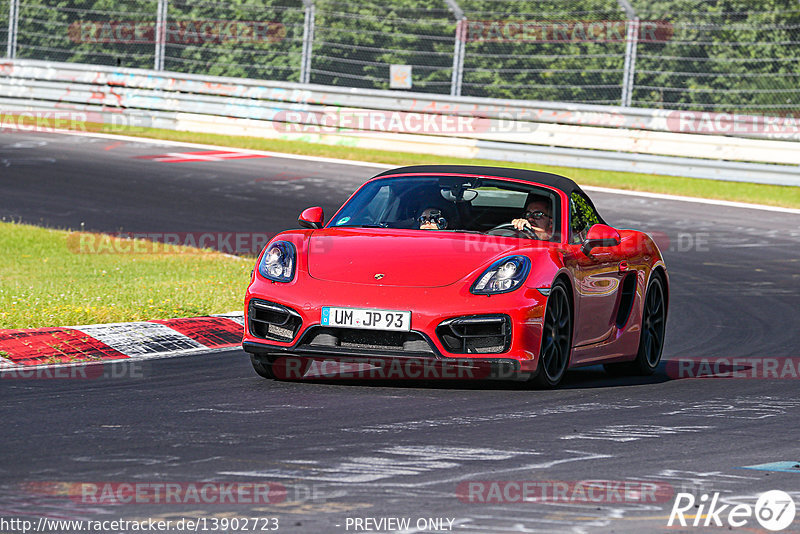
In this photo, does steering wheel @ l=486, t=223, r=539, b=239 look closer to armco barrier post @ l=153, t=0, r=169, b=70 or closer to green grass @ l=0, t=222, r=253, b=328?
green grass @ l=0, t=222, r=253, b=328

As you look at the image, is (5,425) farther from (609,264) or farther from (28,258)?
(28,258)

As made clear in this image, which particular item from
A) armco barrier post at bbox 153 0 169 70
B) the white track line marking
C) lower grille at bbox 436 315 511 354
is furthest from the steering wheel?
armco barrier post at bbox 153 0 169 70

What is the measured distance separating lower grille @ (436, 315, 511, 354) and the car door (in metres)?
0.85

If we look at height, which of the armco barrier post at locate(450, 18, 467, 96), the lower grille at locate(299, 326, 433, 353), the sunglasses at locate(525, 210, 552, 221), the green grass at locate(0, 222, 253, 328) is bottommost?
the green grass at locate(0, 222, 253, 328)

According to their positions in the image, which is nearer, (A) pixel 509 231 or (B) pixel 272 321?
(B) pixel 272 321

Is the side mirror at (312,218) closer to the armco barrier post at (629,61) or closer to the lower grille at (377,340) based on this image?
the lower grille at (377,340)

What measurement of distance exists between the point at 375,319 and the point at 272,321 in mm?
657

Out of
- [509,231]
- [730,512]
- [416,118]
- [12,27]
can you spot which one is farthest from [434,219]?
[12,27]

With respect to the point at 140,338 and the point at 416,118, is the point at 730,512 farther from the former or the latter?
the point at 416,118

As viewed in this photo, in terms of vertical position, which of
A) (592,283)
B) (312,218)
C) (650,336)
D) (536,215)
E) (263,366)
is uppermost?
(536,215)

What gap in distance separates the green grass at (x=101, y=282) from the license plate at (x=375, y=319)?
108 inches

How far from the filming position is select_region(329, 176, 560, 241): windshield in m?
8.95

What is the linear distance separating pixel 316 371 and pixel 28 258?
632cm

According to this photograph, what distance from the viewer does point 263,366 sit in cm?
841
